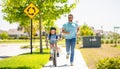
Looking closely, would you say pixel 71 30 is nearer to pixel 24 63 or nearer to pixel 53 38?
pixel 53 38

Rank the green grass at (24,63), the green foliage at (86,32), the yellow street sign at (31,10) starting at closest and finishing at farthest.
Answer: the green grass at (24,63) < the yellow street sign at (31,10) < the green foliage at (86,32)

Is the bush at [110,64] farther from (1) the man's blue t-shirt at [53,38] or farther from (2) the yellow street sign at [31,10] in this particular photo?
(2) the yellow street sign at [31,10]

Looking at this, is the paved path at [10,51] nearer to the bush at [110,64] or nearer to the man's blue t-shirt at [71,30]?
the man's blue t-shirt at [71,30]

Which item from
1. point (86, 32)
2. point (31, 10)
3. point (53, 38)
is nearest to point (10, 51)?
point (31, 10)

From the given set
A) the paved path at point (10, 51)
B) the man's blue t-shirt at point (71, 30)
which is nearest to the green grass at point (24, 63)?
the man's blue t-shirt at point (71, 30)

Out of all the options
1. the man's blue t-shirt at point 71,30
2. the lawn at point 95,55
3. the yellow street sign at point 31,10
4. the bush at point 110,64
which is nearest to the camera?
the bush at point 110,64

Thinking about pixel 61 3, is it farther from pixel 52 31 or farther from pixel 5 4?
pixel 52 31

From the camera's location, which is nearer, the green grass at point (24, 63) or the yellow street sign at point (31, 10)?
the green grass at point (24, 63)

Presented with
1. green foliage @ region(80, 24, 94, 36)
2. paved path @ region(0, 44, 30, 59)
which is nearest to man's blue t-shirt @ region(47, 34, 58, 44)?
paved path @ region(0, 44, 30, 59)

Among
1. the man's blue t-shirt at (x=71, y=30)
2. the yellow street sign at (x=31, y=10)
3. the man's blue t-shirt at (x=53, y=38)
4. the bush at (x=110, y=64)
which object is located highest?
the yellow street sign at (x=31, y=10)

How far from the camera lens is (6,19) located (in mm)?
31781

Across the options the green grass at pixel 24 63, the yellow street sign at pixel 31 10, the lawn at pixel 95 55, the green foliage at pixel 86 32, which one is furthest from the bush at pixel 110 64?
the green foliage at pixel 86 32

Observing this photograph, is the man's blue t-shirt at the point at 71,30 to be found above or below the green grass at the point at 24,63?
above

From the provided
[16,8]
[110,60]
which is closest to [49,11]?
[16,8]
